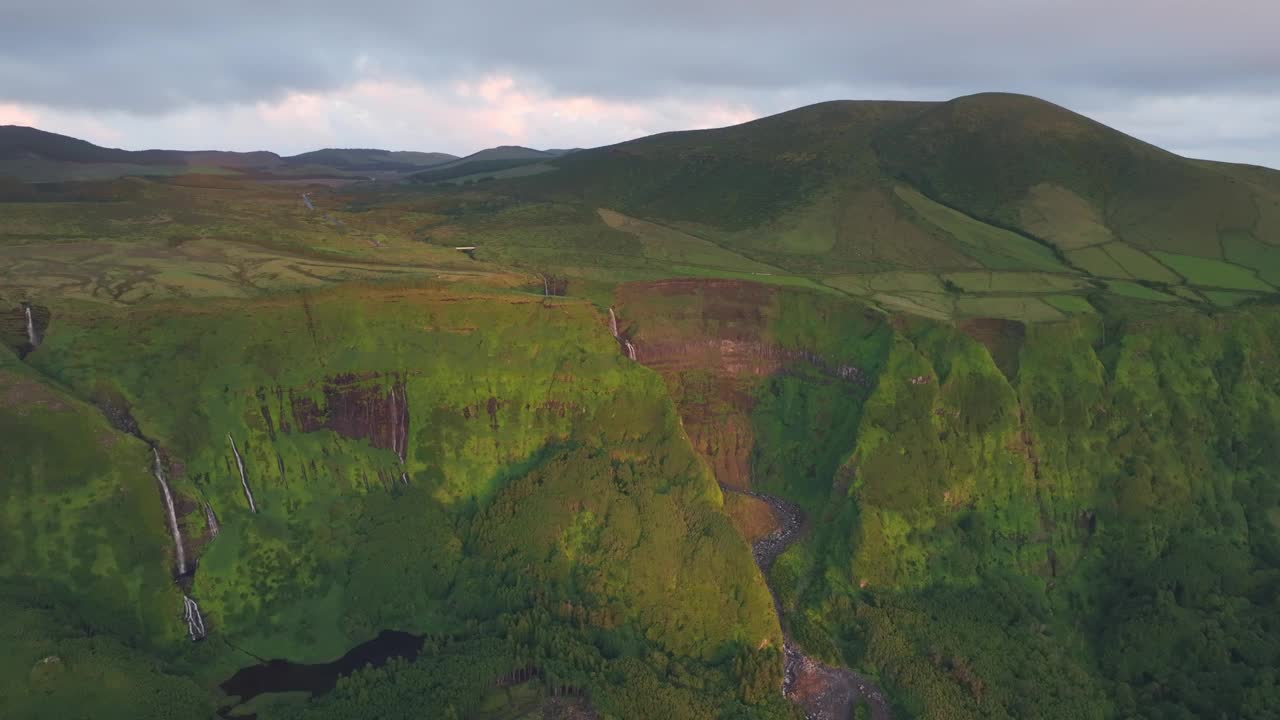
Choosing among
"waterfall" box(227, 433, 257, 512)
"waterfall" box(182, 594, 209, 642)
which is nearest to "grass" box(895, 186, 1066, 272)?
"waterfall" box(227, 433, 257, 512)

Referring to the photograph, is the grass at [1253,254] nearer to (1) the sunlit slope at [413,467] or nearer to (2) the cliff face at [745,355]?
(2) the cliff face at [745,355]

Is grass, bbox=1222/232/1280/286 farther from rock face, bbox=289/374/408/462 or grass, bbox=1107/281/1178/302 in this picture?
rock face, bbox=289/374/408/462

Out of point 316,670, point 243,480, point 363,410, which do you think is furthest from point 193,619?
point 363,410

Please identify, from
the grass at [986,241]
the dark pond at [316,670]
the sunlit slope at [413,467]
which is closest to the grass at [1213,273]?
the grass at [986,241]

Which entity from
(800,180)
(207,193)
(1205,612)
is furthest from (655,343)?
(207,193)

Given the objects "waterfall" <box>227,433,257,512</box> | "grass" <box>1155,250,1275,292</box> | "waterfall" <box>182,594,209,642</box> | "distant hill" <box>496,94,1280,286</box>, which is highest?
"distant hill" <box>496,94,1280,286</box>

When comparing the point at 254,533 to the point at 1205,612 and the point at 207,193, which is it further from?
the point at 207,193
